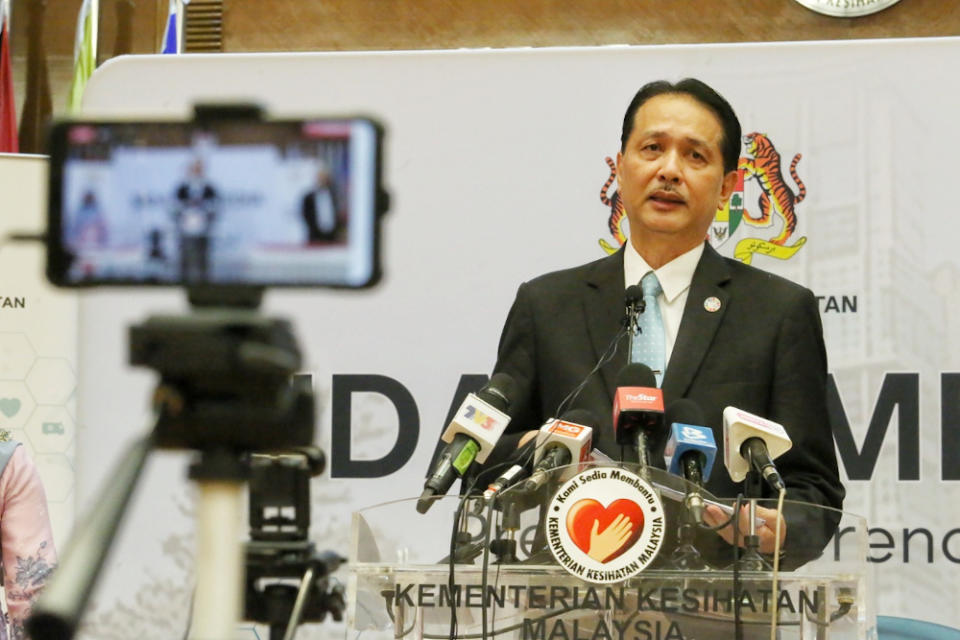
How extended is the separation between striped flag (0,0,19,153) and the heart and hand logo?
480 centimetres

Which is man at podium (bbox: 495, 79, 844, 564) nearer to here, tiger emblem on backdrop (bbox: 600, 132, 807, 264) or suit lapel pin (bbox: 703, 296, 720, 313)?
suit lapel pin (bbox: 703, 296, 720, 313)

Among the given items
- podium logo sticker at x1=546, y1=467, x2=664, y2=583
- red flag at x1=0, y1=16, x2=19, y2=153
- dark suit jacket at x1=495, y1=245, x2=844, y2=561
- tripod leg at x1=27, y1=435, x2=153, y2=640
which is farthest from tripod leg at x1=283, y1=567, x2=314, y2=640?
red flag at x1=0, y1=16, x2=19, y2=153

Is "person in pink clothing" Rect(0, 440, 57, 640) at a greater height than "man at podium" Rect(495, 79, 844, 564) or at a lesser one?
lesser

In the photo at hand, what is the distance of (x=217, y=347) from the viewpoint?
1.17 metres

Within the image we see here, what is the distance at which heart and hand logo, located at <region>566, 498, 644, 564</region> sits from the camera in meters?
2.28

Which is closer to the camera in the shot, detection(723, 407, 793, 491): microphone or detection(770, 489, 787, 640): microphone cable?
detection(770, 489, 787, 640): microphone cable

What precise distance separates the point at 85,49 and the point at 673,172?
12.7 ft

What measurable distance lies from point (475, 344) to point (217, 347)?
3.57 m

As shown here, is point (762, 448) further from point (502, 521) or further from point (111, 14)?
point (111, 14)

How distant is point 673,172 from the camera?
128 inches

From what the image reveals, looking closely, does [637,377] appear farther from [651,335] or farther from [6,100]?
[6,100]

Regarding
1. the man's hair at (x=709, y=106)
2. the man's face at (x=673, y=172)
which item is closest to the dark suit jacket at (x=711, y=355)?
the man's face at (x=673, y=172)

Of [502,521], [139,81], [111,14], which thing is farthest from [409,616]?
[111,14]

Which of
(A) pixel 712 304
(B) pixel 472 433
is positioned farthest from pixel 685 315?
(B) pixel 472 433
